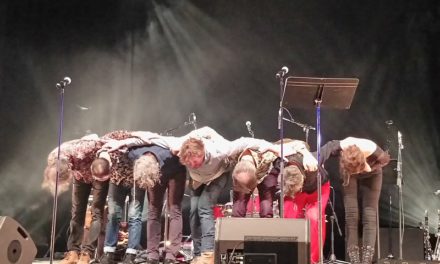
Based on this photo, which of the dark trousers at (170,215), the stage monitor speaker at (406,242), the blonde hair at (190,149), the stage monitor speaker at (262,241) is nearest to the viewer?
the stage monitor speaker at (262,241)

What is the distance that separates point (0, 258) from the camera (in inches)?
144

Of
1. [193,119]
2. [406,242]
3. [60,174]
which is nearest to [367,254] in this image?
[406,242]

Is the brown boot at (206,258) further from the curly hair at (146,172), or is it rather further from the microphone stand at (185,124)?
the microphone stand at (185,124)

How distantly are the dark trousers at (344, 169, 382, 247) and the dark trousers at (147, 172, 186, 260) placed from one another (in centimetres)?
167

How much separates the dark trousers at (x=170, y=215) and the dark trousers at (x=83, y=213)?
56 cm

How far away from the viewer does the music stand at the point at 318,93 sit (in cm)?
486

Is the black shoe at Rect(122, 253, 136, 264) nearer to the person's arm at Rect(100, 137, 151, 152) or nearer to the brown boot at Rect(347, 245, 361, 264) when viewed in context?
the person's arm at Rect(100, 137, 151, 152)

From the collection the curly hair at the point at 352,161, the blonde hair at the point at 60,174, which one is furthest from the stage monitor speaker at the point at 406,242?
the blonde hair at the point at 60,174

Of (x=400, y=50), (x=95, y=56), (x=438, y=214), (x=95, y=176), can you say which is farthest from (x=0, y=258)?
(x=400, y=50)

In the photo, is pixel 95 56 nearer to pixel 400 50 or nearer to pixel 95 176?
pixel 95 176

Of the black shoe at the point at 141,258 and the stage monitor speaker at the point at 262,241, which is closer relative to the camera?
the stage monitor speaker at the point at 262,241

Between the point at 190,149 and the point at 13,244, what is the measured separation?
177cm

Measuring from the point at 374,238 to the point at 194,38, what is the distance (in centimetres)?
454

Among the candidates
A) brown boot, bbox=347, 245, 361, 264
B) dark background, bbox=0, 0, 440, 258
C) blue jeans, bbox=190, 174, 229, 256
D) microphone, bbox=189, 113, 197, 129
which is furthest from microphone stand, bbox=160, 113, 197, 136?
brown boot, bbox=347, 245, 361, 264
